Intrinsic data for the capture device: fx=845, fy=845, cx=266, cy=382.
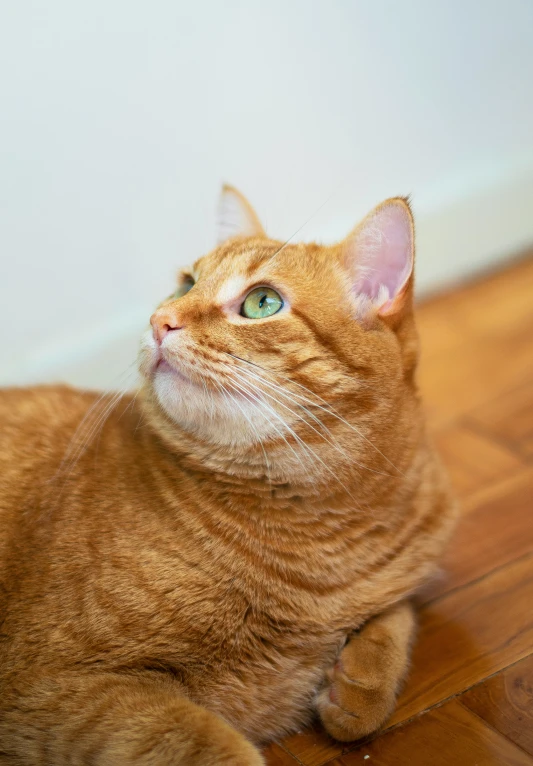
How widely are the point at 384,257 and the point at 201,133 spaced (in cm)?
128

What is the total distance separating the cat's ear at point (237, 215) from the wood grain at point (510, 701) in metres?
0.99

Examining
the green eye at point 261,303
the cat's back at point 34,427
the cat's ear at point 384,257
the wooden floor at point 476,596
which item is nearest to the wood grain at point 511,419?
the wooden floor at point 476,596

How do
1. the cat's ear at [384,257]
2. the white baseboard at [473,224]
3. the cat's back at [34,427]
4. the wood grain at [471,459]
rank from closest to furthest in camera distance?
the cat's ear at [384,257]
the cat's back at [34,427]
the wood grain at [471,459]
the white baseboard at [473,224]

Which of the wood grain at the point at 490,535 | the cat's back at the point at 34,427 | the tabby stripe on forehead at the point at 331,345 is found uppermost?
the cat's back at the point at 34,427

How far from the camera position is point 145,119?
2.46 m

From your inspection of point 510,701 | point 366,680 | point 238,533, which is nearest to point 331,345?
point 238,533

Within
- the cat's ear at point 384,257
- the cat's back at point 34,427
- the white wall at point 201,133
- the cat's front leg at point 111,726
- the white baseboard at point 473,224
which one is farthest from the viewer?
the white baseboard at point 473,224

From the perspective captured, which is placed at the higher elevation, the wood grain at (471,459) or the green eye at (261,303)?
the green eye at (261,303)

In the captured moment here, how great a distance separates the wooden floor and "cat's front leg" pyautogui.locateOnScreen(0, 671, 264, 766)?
212 millimetres

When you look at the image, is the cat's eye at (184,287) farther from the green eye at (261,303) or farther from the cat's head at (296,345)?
the green eye at (261,303)

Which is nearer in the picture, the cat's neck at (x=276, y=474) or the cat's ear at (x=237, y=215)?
the cat's neck at (x=276, y=474)

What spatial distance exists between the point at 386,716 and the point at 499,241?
2.29 meters

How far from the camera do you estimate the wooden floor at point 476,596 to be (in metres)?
1.38

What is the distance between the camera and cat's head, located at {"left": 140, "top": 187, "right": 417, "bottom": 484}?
4.45ft
